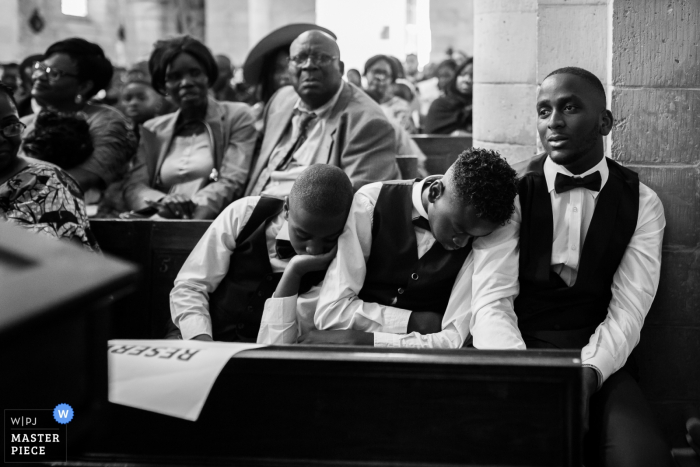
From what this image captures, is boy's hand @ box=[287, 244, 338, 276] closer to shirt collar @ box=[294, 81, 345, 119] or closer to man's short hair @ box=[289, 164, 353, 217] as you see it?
man's short hair @ box=[289, 164, 353, 217]

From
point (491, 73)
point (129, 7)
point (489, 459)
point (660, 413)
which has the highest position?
point (129, 7)

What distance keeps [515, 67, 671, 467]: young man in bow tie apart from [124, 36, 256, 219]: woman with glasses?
209 centimetres

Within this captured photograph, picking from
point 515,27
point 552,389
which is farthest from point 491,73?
point 552,389

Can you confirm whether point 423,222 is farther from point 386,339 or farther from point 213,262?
point 213,262

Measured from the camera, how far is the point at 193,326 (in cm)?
306

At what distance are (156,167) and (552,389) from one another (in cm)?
342

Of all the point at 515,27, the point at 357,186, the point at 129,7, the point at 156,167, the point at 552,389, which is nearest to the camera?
the point at 552,389

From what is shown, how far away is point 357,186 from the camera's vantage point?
3.91 meters

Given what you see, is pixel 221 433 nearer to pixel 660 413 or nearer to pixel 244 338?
pixel 244 338

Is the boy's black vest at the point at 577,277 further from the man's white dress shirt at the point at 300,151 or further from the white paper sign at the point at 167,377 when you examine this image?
the man's white dress shirt at the point at 300,151

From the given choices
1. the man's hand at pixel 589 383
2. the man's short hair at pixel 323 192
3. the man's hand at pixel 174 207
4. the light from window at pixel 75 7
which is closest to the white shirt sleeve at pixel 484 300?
the man's hand at pixel 589 383

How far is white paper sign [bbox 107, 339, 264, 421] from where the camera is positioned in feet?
5.99

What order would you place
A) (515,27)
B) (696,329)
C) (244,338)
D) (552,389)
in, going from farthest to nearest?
(515,27) < (696,329) < (244,338) < (552,389)

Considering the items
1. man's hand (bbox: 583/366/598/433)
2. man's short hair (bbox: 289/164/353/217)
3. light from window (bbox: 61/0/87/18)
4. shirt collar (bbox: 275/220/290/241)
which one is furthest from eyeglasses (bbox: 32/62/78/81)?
light from window (bbox: 61/0/87/18)
